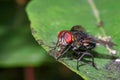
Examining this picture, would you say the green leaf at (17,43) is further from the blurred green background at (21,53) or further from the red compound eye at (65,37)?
the red compound eye at (65,37)

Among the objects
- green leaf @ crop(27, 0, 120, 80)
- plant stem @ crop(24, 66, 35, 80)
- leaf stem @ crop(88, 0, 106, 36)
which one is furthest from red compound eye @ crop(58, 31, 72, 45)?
plant stem @ crop(24, 66, 35, 80)

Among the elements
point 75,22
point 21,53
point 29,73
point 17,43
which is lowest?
point 29,73

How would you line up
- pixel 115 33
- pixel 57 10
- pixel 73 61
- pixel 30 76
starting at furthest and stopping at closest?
pixel 30 76, pixel 57 10, pixel 115 33, pixel 73 61

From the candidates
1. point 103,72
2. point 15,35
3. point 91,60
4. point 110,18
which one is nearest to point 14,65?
point 15,35

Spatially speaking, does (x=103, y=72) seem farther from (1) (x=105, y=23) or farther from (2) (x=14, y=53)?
(2) (x=14, y=53)

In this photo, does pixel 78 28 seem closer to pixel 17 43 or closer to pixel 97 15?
pixel 97 15

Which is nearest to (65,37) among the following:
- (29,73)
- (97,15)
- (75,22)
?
(75,22)
